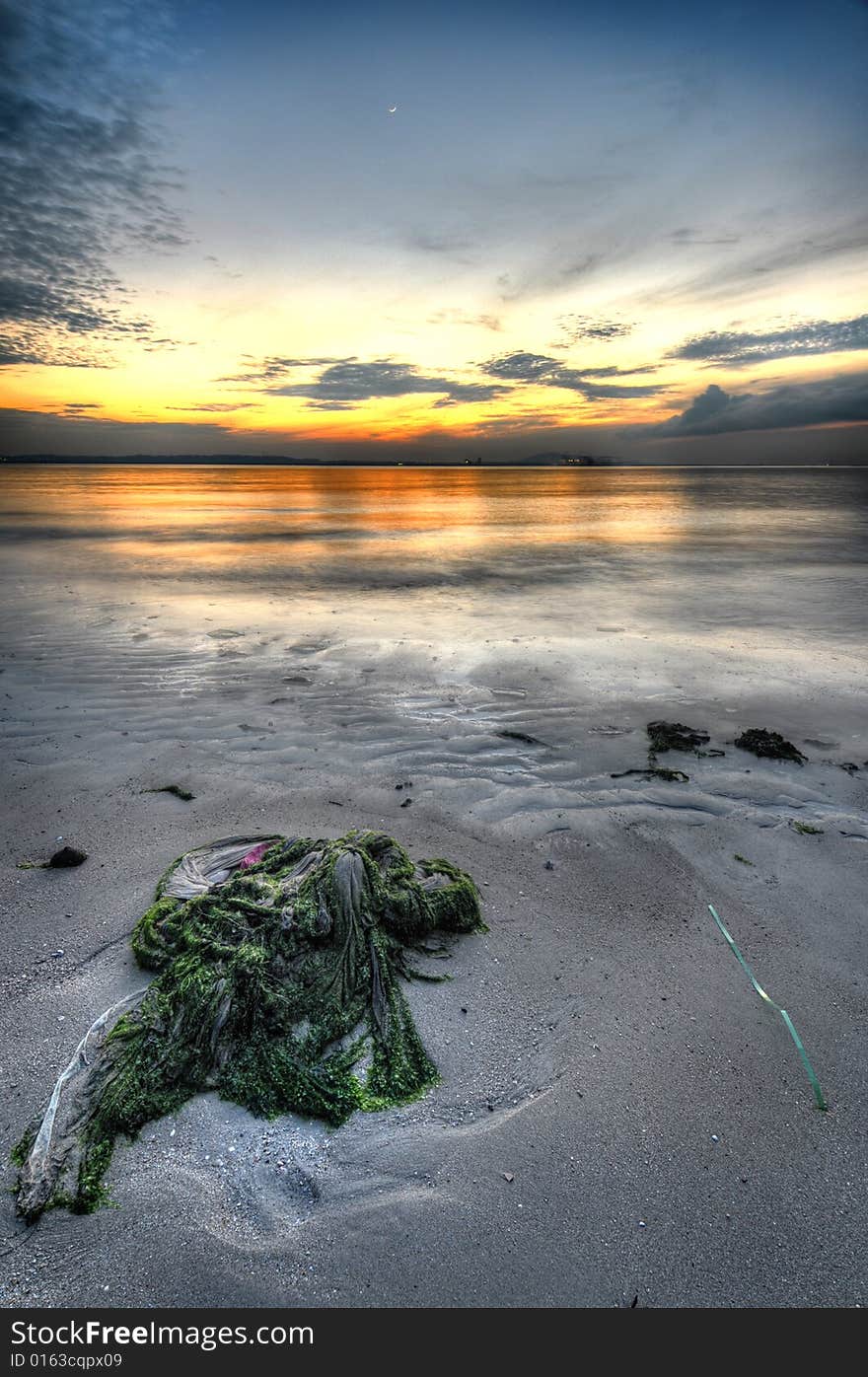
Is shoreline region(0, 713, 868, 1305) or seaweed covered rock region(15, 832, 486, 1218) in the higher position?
seaweed covered rock region(15, 832, 486, 1218)

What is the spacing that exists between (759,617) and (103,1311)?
47.4 feet

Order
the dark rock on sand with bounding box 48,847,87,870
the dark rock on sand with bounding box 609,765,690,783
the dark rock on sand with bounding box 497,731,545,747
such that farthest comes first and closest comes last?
1. the dark rock on sand with bounding box 497,731,545,747
2. the dark rock on sand with bounding box 609,765,690,783
3. the dark rock on sand with bounding box 48,847,87,870

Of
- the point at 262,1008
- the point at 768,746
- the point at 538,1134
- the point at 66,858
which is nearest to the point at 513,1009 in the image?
the point at 538,1134

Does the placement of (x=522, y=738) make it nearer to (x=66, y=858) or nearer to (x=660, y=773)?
(x=660, y=773)

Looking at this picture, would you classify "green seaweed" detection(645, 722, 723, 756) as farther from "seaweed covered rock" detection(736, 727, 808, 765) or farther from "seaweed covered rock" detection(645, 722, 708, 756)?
"seaweed covered rock" detection(736, 727, 808, 765)

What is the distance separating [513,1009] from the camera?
3.47 m

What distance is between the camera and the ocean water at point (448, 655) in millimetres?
6766

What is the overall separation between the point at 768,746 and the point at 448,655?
17.2 feet

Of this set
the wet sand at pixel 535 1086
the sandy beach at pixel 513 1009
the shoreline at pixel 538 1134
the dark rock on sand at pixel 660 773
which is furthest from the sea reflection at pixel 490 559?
the shoreline at pixel 538 1134

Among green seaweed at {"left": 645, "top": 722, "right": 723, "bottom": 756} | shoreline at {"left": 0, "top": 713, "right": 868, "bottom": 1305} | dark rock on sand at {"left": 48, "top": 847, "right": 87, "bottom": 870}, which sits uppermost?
dark rock on sand at {"left": 48, "top": 847, "right": 87, "bottom": 870}

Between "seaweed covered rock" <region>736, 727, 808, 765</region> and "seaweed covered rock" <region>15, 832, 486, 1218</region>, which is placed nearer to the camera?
"seaweed covered rock" <region>15, 832, 486, 1218</region>

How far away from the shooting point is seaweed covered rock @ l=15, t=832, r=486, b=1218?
9.12 ft

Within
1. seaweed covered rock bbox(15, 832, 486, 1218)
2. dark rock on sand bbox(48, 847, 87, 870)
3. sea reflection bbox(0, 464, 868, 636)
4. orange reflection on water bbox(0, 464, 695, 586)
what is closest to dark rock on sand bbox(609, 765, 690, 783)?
seaweed covered rock bbox(15, 832, 486, 1218)

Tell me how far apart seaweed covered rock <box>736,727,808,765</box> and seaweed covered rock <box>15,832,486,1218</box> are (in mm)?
3950
